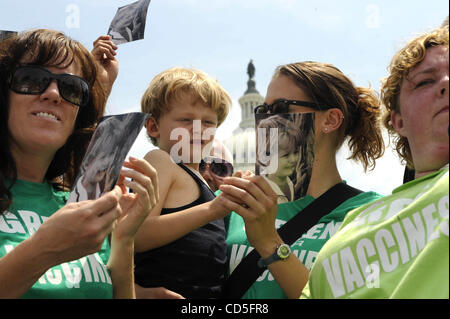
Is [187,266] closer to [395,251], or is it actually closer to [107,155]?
[107,155]

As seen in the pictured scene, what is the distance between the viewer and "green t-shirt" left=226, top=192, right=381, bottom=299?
2.86 m

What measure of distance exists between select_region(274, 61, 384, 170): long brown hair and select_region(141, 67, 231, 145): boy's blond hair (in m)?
0.49

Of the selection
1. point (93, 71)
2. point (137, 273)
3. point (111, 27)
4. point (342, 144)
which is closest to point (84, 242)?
point (137, 273)

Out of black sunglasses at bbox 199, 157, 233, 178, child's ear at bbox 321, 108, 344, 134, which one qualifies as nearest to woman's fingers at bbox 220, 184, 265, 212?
child's ear at bbox 321, 108, 344, 134

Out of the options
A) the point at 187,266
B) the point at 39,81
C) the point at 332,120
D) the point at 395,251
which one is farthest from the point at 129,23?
the point at 395,251

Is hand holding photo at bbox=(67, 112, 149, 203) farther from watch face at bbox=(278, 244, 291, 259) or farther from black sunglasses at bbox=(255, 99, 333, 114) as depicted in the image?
black sunglasses at bbox=(255, 99, 333, 114)

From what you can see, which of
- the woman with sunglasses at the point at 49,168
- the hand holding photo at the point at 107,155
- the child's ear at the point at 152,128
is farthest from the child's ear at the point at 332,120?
the hand holding photo at the point at 107,155

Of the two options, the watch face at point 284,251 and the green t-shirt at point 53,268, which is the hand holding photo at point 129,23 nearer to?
the green t-shirt at point 53,268

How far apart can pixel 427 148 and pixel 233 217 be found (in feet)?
5.25

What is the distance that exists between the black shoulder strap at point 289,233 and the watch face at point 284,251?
0.21 m

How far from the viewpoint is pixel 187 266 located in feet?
9.73

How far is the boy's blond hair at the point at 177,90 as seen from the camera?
3494 millimetres

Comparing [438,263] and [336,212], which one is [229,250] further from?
[438,263]

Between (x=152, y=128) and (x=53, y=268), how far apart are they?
146 centimetres
